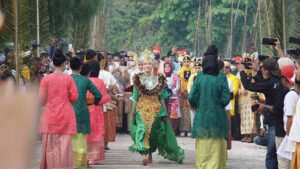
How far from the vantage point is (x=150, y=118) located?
13945 mm

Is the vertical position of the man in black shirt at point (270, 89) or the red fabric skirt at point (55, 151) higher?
the man in black shirt at point (270, 89)

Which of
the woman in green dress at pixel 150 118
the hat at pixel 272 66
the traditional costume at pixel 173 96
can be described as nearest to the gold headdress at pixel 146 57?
the woman in green dress at pixel 150 118

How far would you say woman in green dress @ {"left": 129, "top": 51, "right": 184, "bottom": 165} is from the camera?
13781 millimetres

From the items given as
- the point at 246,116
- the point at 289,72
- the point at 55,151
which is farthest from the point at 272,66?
the point at 246,116

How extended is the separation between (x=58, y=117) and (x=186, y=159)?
5.45m

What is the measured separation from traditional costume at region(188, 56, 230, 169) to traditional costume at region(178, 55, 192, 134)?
1046 cm

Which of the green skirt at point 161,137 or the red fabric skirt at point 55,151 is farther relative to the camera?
the green skirt at point 161,137

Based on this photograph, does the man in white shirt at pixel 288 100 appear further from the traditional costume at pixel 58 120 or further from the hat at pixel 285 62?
the traditional costume at pixel 58 120

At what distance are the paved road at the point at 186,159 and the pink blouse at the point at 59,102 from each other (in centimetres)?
328

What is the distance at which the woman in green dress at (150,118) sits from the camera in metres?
13.8

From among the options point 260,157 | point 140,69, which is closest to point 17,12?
point 140,69

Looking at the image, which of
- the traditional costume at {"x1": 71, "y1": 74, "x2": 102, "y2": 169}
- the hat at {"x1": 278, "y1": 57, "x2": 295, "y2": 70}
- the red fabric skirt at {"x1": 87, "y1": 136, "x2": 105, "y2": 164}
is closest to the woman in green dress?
the red fabric skirt at {"x1": 87, "y1": 136, "x2": 105, "y2": 164}

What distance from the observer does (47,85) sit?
1022 cm

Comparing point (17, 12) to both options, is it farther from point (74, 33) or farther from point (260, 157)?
point (74, 33)
